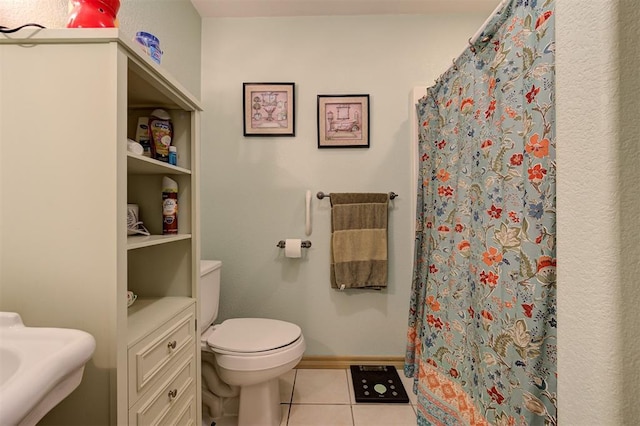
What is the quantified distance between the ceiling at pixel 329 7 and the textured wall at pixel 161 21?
16cm

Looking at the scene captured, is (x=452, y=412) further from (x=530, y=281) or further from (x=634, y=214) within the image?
(x=634, y=214)

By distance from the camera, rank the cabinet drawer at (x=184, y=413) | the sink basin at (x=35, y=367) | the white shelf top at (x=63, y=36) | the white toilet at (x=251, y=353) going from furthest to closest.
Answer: the white toilet at (x=251, y=353) → the cabinet drawer at (x=184, y=413) → the white shelf top at (x=63, y=36) → the sink basin at (x=35, y=367)

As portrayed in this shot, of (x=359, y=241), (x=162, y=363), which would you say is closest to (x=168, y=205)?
(x=162, y=363)

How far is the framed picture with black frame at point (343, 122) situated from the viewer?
2.04 metres

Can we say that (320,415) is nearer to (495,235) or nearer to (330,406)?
(330,406)

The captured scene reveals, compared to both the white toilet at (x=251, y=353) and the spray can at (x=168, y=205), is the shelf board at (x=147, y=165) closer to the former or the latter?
the spray can at (x=168, y=205)

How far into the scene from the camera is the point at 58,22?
0.99 meters

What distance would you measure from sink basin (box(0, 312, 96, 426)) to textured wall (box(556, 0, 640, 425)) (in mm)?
869

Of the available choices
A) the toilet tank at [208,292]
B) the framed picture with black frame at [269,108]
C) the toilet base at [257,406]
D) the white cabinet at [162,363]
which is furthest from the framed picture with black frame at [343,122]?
the toilet base at [257,406]

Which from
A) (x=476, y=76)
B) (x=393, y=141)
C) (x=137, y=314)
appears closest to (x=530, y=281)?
(x=476, y=76)

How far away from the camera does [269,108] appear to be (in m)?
2.04

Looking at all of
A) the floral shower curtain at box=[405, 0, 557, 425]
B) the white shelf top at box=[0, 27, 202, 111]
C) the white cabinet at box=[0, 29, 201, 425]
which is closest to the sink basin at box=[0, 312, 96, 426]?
the white cabinet at box=[0, 29, 201, 425]

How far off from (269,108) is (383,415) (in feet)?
Answer: 6.40

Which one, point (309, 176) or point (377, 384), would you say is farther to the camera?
point (309, 176)
